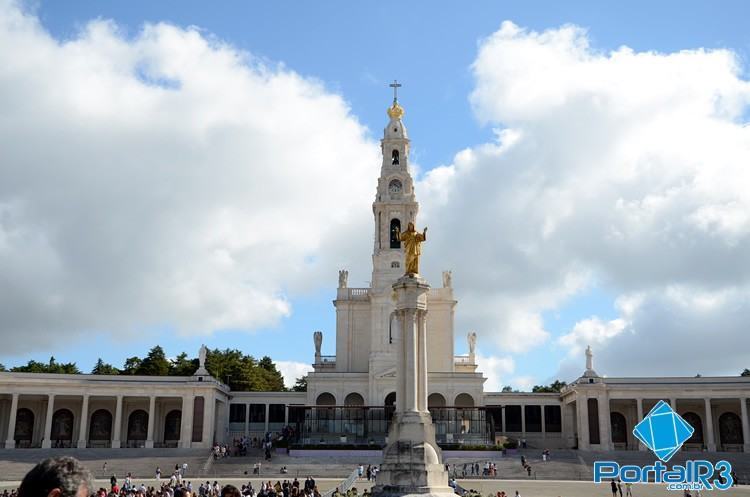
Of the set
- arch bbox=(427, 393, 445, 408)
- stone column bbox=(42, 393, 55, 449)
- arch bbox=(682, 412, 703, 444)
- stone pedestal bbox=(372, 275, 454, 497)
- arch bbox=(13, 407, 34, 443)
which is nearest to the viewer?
stone pedestal bbox=(372, 275, 454, 497)

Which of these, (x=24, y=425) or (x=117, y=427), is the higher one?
(x=24, y=425)

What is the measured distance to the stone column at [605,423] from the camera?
73125 millimetres

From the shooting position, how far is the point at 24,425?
254ft

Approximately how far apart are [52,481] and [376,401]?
7270 centimetres

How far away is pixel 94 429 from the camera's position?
260 feet

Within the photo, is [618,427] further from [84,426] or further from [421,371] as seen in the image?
[421,371]

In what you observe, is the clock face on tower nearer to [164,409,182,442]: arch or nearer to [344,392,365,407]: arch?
[344,392,365,407]: arch

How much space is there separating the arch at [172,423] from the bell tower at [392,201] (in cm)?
2368

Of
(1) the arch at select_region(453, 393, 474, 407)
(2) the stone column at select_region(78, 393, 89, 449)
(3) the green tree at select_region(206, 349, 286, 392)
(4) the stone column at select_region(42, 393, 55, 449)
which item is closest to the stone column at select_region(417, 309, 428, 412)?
(1) the arch at select_region(453, 393, 474, 407)

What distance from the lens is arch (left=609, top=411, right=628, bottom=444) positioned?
79250 mm

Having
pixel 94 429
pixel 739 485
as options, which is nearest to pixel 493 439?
pixel 739 485

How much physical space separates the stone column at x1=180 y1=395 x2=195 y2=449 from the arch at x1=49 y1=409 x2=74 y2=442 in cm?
1215

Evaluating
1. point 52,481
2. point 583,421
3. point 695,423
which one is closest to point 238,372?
point 583,421

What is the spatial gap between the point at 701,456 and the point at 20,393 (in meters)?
58.5
